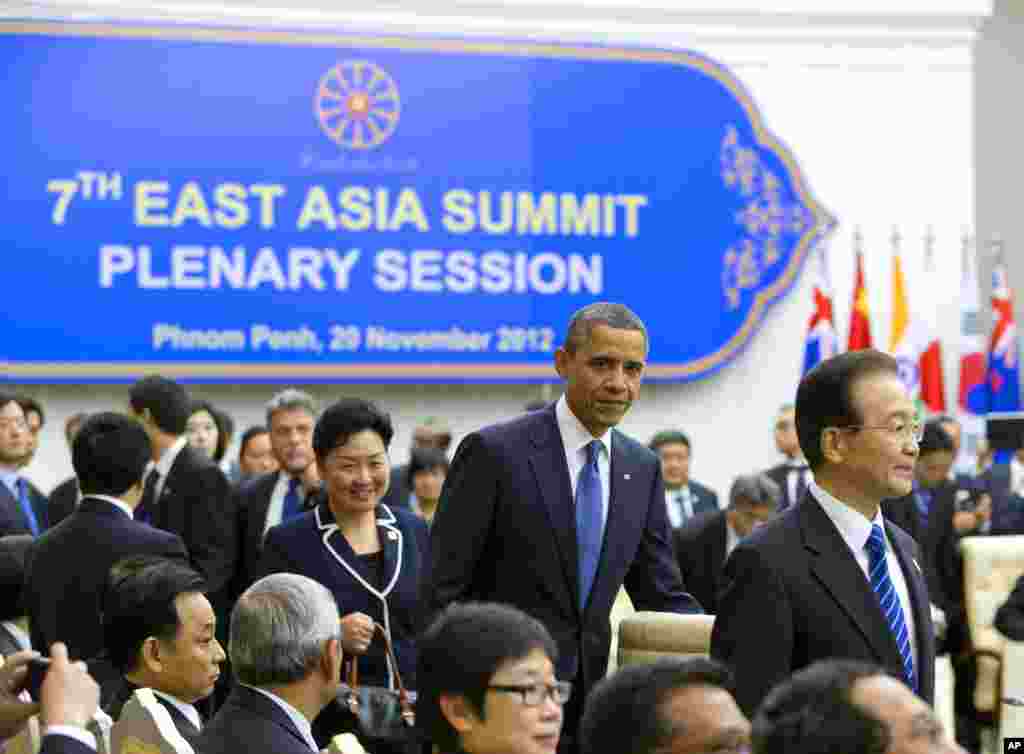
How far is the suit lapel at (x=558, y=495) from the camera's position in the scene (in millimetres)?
3936

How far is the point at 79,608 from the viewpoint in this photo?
15.2 feet

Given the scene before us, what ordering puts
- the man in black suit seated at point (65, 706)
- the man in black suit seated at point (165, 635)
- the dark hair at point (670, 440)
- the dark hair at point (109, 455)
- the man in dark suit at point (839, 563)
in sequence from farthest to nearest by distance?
the dark hair at point (670, 440) → the dark hair at point (109, 455) → the man in black suit seated at point (165, 635) → the man in dark suit at point (839, 563) → the man in black suit seated at point (65, 706)

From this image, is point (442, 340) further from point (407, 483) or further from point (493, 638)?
point (493, 638)

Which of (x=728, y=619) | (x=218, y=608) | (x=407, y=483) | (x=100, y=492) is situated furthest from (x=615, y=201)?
(x=728, y=619)

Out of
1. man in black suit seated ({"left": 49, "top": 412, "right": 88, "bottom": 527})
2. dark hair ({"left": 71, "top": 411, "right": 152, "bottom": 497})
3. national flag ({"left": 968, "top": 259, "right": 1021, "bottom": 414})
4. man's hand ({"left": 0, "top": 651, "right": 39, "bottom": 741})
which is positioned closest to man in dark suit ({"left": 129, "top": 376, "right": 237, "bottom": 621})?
man in black suit seated ({"left": 49, "top": 412, "right": 88, "bottom": 527})

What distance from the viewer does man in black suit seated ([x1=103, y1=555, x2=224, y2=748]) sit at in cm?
374

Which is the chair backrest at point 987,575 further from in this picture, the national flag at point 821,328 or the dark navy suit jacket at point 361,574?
the national flag at point 821,328

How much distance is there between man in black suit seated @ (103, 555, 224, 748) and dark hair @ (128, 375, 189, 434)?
2530mm

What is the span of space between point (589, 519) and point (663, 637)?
41 cm

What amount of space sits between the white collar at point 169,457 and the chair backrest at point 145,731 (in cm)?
294

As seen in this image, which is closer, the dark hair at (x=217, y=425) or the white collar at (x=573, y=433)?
the white collar at (x=573, y=433)

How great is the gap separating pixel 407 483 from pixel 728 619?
217 inches

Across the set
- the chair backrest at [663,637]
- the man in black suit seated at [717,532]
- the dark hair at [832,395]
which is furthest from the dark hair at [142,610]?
the man in black suit seated at [717,532]

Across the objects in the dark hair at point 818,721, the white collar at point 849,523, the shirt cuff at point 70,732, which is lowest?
the shirt cuff at point 70,732
